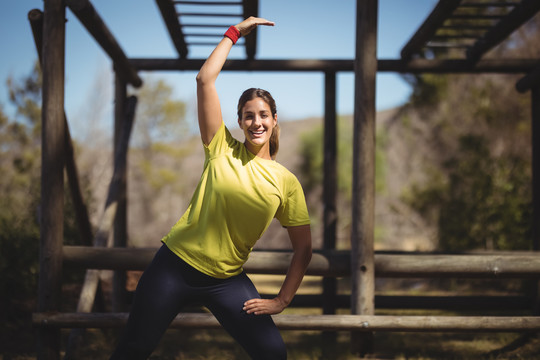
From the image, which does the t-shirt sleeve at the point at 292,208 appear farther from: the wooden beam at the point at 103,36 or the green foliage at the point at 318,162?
the green foliage at the point at 318,162

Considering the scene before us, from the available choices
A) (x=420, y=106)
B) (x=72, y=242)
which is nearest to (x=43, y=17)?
(x=72, y=242)

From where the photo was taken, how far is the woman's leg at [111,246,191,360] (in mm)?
2178

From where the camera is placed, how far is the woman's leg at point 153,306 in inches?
85.7

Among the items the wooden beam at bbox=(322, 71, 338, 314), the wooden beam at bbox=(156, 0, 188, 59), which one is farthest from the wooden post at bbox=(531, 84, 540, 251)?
the wooden beam at bbox=(156, 0, 188, 59)

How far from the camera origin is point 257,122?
2.26m

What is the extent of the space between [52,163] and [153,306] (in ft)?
7.25

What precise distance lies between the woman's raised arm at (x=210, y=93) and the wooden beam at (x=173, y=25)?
8.68ft

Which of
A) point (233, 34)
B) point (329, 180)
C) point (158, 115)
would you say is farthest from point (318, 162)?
point (233, 34)

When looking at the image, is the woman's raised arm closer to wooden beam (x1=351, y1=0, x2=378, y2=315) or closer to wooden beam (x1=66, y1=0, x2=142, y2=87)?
wooden beam (x1=351, y1=0, x2=378, y2=315)

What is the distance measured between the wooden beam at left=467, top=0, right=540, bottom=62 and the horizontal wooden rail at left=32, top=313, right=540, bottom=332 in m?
2.85

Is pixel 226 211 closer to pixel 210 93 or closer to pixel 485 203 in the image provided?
pixel 210 93

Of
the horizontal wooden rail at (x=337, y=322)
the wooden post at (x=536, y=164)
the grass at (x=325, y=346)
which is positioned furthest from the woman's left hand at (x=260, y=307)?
the wooden post at (x=536, y=164)

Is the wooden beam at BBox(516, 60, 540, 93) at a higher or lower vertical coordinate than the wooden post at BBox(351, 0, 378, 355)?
higher

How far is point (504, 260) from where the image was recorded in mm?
3932
